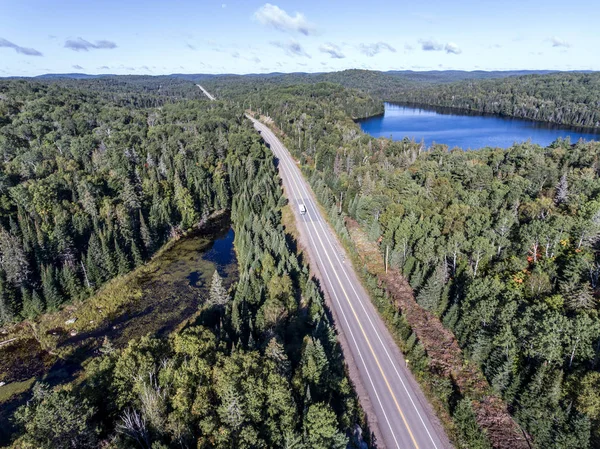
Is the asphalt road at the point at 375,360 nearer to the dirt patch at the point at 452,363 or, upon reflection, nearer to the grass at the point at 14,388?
the dirt patch at the point at 452,363

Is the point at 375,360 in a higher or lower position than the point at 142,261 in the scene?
lower

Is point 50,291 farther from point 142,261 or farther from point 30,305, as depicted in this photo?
point 142,261

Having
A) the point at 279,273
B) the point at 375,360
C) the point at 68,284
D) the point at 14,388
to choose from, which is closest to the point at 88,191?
the point at 68,284

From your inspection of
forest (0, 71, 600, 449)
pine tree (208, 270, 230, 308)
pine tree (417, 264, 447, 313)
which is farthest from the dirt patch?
pine tree (208, 270, 230, 308)

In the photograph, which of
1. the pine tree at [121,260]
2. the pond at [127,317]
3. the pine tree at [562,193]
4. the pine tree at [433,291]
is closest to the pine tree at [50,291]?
the pond at [127,317]

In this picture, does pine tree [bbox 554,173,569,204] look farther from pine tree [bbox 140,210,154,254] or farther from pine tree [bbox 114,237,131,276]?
pine tree [bbox 114,237,131,276]

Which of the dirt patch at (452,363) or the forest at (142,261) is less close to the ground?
the forest at (142,261)
